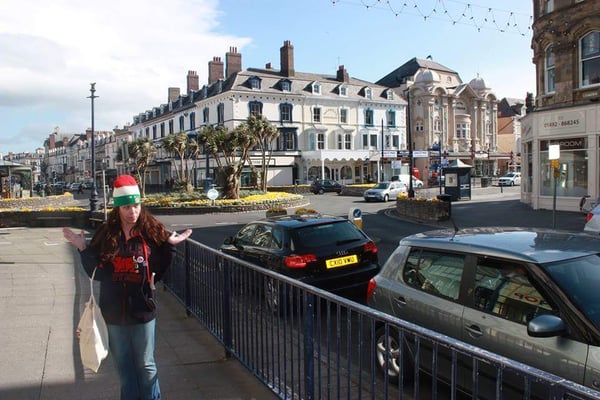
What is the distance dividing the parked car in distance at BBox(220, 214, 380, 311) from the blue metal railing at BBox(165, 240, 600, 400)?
186 centimetres

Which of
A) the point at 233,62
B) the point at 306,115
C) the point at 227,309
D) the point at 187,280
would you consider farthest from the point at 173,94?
the point at 227,309

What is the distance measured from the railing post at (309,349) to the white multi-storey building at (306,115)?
49.7 meters

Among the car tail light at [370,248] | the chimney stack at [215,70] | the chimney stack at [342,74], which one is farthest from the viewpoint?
the chimney stack at [215,70]

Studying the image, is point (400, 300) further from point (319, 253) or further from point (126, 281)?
point (319, 253)

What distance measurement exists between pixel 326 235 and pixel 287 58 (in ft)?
170

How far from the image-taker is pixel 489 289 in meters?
3.93

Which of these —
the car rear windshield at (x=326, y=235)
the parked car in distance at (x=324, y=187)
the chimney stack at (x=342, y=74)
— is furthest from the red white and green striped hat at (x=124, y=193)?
the chimney stack at (x=342, y=74)

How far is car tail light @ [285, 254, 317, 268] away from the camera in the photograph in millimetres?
7301

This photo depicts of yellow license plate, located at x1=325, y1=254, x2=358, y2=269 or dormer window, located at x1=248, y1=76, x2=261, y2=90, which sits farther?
dormer window, located at x1=248, y1=76, x2=261, y2=90

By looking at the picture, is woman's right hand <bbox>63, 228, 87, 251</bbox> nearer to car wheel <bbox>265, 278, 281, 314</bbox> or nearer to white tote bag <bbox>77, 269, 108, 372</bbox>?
white tote bag <bbox>77, 269, 108, 372</bbox>

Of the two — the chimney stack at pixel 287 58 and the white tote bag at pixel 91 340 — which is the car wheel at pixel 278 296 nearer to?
the white tote bag at pixel 91 340

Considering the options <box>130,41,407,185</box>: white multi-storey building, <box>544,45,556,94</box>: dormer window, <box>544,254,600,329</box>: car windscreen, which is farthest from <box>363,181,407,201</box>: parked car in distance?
<box>544,254,600,329</box>: car windscreen

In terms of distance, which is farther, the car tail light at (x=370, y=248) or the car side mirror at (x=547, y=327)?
the car tail light at (x=370, y=248)

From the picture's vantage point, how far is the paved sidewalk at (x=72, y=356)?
4.30m
